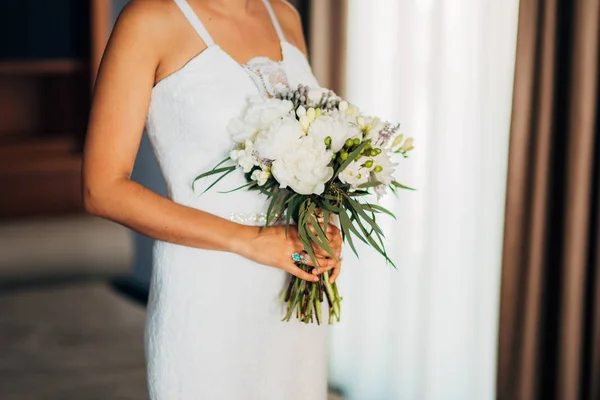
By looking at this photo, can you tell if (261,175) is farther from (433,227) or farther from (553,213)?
(433,227)

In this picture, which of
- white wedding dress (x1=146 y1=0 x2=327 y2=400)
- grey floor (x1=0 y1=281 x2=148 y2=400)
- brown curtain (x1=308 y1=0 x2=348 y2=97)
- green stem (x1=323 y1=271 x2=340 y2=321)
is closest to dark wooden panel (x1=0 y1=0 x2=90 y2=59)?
grey floor (x1=0 y1=281 x2=148 y2=400)

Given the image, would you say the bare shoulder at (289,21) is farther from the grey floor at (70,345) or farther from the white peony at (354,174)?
the grey floor at (70,345)

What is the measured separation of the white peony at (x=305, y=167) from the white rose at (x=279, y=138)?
0.01m

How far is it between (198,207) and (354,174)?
368 millimetres

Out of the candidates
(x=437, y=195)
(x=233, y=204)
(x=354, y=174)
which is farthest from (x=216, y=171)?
(x=437, y=195)

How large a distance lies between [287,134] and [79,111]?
134 inches

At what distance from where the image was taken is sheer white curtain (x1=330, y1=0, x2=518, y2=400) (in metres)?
2.58

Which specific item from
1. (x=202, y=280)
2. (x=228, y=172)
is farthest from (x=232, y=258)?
(x=228, y=172)

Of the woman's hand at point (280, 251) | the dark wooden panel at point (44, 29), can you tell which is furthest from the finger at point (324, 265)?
the dark wooden panel at point (44, 29)

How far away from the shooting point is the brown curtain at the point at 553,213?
207 cm

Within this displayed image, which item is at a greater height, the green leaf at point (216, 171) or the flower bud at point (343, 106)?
the flower bud at point (343, 106)

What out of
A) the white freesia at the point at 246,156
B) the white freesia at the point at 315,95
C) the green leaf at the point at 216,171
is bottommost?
the green leaf at the point at 216,171

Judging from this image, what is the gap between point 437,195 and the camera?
2783 millimetres

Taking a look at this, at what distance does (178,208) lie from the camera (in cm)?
162
